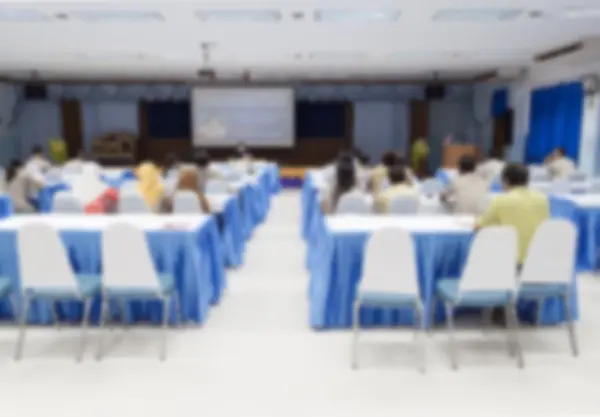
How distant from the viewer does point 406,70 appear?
1414 cm

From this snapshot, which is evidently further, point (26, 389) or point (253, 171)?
point (253, 171)

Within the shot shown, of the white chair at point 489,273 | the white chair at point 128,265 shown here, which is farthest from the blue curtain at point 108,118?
the white chair at point 489,273

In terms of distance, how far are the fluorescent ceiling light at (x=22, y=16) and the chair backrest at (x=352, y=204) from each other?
4.28m

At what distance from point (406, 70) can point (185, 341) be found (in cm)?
1156

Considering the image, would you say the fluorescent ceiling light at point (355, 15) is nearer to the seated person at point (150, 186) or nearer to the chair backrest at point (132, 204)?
the seated person at point (150, 186)

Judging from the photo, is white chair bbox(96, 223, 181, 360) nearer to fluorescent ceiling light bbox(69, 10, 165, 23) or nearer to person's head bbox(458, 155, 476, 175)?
person's head bbox(458, 155, 476, 175)

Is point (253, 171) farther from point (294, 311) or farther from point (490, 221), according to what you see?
point (490, 221)

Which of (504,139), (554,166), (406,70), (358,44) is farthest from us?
(504,139)

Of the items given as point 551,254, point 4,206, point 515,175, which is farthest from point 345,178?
point 4,206

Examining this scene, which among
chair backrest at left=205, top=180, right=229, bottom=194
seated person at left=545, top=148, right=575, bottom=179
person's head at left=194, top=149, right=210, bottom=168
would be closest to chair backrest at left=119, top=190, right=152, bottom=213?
person's head at left=194, top=149, right=210, bottom=168

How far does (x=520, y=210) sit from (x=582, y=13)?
4.26 m

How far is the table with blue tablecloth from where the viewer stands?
404 cm

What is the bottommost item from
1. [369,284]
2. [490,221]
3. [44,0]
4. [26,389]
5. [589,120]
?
[26,389]

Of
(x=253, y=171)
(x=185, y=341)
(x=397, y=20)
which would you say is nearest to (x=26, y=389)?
(x=185, y=341)
